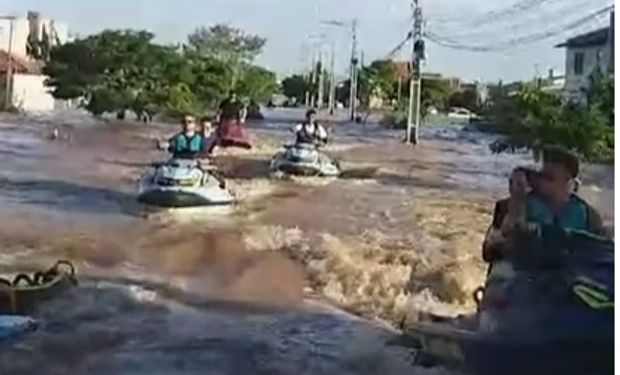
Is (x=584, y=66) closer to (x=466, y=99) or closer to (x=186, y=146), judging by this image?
(x=466, y=99)

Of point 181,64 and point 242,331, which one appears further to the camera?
point 181,64

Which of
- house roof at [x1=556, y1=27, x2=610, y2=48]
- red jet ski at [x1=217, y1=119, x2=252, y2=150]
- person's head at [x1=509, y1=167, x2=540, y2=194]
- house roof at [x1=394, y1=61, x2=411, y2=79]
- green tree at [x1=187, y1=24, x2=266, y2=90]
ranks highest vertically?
house roof at [x1=556, y1=27, x2=610, y2=48]

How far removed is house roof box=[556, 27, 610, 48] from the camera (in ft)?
5.80

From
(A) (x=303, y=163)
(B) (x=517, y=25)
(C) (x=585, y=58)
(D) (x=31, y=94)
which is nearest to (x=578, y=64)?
(C) (x=585, y=58)

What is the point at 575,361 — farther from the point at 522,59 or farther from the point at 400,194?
the point at 522,59

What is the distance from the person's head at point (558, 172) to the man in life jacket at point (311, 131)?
1.22 feet

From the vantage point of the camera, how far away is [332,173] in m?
1.89

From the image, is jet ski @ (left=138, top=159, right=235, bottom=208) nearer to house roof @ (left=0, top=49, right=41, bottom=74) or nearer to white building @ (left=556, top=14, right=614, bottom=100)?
house roof @ (left=0, top=49, right=41, bottom=74)

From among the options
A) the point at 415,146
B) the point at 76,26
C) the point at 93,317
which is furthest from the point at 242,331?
the point at 76,26

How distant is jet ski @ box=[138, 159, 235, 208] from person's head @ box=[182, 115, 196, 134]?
5 centimetres

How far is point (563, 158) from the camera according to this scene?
5.86 ft

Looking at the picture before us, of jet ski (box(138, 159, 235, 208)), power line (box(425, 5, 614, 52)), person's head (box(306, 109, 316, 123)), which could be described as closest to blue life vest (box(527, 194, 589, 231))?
power line (box(425, 5, 614, 52))

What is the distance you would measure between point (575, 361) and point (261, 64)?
706mm

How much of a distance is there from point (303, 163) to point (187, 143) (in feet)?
0.65
